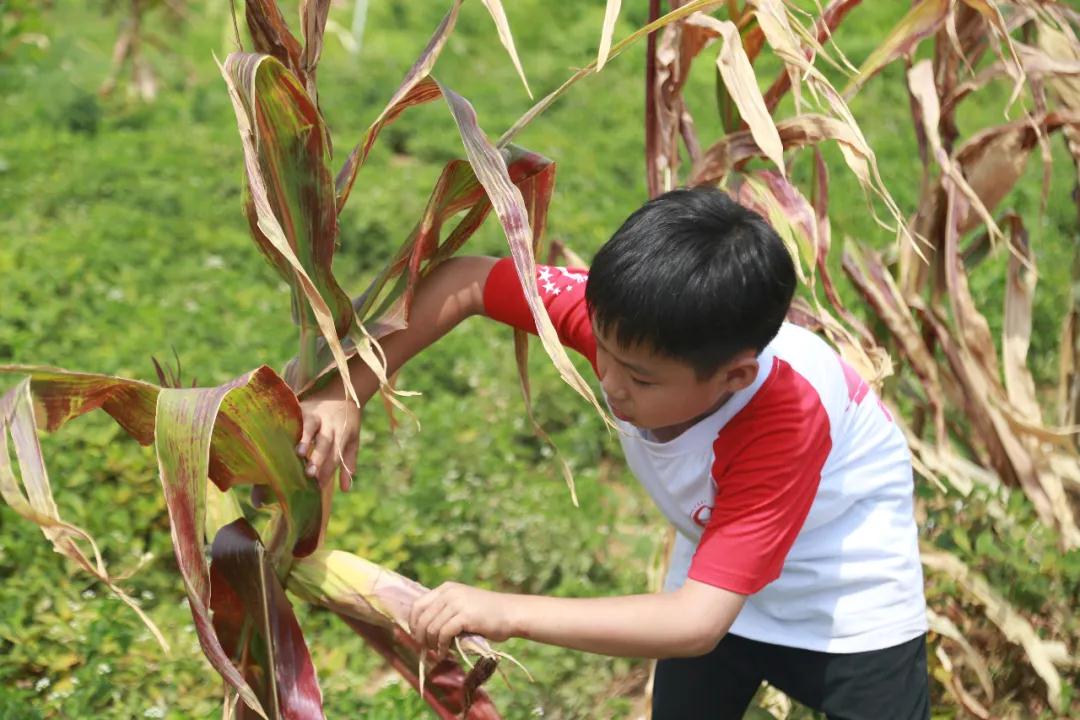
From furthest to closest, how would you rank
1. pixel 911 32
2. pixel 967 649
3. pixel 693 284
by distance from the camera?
pixel 967 649 → pixel 911 32 → pixel 693 284

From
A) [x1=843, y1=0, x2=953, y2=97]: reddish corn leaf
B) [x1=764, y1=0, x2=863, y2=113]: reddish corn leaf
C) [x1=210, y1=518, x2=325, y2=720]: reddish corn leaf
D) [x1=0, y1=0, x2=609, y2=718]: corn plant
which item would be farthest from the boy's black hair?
[x1=843, y1=0, x2=953, y2=97]: reddish corn leaf

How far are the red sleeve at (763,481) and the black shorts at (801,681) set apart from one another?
1.13 feet

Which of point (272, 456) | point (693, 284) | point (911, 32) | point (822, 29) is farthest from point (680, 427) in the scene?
point (911, 32)

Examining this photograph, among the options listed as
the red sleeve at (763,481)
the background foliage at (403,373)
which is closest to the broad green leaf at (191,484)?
the red sleeve at (763,481)

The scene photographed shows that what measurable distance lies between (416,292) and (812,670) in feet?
2.56

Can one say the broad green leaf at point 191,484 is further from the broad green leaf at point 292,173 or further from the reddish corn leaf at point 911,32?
the reddish corn leaf at point 911,32

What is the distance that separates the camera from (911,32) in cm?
237

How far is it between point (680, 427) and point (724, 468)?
10 cm

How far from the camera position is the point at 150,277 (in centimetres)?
456

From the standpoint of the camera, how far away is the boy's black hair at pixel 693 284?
59.4 inches

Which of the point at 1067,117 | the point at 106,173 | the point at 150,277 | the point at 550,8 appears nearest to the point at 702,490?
the point at 1067,117

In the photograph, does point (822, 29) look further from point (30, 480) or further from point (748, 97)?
point (30, 480)

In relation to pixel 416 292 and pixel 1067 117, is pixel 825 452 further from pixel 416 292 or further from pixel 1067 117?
pixel 1067 117

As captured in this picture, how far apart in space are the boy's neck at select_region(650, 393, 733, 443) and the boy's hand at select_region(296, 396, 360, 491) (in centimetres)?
40
